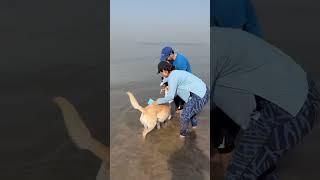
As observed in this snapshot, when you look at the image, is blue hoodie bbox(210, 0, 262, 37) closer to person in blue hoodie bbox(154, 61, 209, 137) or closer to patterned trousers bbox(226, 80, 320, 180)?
patterned trousers bbox(226, 80, 320, 180)

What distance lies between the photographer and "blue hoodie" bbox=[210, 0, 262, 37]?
1819 mm

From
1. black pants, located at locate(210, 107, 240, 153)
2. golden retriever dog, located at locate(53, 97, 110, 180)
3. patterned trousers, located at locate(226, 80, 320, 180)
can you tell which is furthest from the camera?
black pants, located at locate(210, 107, 240, 153)

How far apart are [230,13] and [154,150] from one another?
69.1 inches

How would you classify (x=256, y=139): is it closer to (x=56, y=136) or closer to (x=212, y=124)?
(x=212, y=124)

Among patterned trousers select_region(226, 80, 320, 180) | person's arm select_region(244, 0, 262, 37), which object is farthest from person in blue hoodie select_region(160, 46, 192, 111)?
patterned trousers select_region(226, 80, 320, 180)

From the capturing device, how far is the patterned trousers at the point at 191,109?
3.85 meters

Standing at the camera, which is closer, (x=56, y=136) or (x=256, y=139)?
(x=256, y=139)

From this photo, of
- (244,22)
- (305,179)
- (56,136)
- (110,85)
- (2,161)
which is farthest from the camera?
(110,85)

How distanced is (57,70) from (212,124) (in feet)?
13.0

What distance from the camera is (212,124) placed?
203 centimetres

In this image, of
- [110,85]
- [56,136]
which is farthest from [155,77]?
[56,136]

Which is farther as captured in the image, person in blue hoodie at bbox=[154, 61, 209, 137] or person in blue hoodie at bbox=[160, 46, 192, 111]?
person in blue hoodie at bbox=[160, 46, 192, 111]

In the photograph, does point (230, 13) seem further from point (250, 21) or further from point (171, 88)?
point (171, 88)

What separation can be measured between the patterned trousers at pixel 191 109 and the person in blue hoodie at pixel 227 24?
175cm
